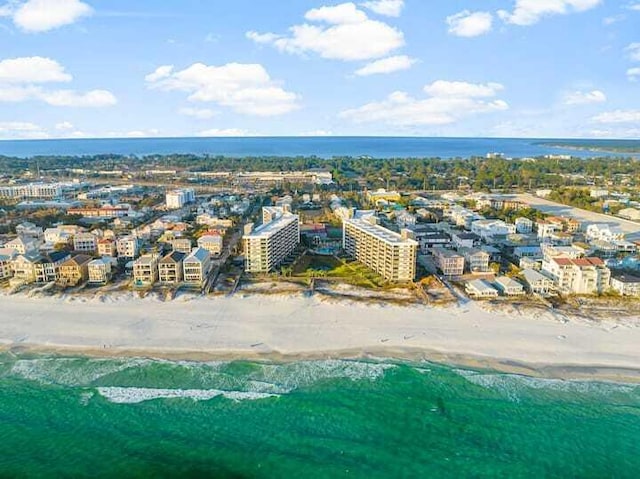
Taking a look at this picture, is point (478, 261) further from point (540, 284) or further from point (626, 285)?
point (626, 285)

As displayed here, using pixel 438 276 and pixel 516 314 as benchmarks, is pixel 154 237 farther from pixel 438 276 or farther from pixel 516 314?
pixel 516 314

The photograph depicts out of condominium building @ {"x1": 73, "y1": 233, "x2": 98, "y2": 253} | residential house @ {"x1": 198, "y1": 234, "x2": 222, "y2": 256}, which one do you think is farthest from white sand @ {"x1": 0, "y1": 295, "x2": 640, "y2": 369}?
condominium building @ {"x1": 73, "y1": 233, "x2": 98, "y2": 253}

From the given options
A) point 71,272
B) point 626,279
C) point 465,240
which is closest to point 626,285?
point 626,279

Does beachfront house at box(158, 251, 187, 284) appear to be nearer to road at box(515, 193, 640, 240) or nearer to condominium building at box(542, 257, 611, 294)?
condominium building at box(542, 257, 611, 294)

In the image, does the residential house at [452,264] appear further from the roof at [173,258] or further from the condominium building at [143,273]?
the condominium building at [143,273]

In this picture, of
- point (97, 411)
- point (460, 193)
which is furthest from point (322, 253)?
point (460, 193)

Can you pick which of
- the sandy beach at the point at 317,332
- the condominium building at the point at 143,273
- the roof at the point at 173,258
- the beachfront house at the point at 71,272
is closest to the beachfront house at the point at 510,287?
the sandy beach at the point at 317,332
